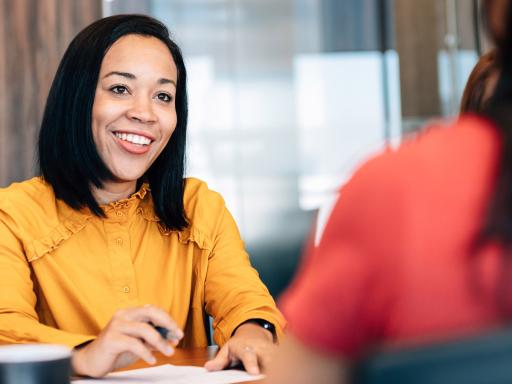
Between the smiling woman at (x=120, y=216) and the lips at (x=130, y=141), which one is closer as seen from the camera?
the smiling woman at (x=120, y=216)

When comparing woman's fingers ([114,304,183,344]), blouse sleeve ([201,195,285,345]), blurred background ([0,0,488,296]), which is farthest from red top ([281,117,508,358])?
blurred background ([0,0,488,296])

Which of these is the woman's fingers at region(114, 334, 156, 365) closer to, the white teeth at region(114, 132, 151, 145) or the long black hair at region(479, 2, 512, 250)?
the white teeth at region(114, 132, 151, 145)

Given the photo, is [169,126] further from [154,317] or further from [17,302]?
[154,317]

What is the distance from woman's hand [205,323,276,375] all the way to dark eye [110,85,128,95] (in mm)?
674

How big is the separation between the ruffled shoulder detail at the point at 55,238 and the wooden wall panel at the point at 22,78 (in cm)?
155

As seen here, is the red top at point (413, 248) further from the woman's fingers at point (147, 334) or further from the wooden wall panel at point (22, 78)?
the wooden wall panel at point (22, 78)

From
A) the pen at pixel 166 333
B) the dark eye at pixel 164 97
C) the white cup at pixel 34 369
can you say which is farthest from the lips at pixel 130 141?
the white cup at pixel 34 369

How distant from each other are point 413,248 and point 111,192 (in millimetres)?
1521

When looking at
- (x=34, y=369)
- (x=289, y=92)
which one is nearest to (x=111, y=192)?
(x=34, y=369)

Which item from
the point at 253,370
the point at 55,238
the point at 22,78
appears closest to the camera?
the point at 253,370

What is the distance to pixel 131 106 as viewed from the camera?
2006 millimetres

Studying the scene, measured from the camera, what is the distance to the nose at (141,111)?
6.56ft

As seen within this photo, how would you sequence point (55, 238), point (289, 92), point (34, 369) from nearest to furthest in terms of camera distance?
1. point (34, 369)
2. point (55, 238)
3. point (289, 92)

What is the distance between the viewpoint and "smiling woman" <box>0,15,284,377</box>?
1.89 meters
